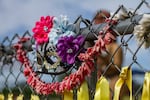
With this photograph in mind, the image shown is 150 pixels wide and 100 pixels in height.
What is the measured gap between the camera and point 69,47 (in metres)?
1.18

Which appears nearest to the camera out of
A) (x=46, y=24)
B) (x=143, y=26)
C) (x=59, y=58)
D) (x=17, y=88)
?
(x=143, y=26)

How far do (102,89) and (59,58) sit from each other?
0.62 ft

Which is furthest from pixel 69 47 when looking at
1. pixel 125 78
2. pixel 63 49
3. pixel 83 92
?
pixel 125 78

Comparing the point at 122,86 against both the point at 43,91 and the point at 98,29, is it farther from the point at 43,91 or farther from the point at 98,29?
the point at 43,91

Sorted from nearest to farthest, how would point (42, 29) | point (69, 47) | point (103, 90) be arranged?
point (103, 90) < point (69, 47) < point (42, 29)

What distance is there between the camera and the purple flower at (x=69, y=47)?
1.17 m

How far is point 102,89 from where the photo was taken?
1066mm

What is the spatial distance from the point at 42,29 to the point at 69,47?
0.18 meters

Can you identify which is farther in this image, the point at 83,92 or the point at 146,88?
the point at 83,92

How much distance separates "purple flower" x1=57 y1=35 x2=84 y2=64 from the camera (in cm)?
117

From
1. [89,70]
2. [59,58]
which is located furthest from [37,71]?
[89,70]

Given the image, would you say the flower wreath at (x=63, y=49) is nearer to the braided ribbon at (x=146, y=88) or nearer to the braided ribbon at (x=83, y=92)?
the braided ribbon at (x=83, y=92)

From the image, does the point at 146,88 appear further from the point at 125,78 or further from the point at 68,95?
the point at 68,95

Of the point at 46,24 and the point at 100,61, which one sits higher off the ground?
the point at 46,24
